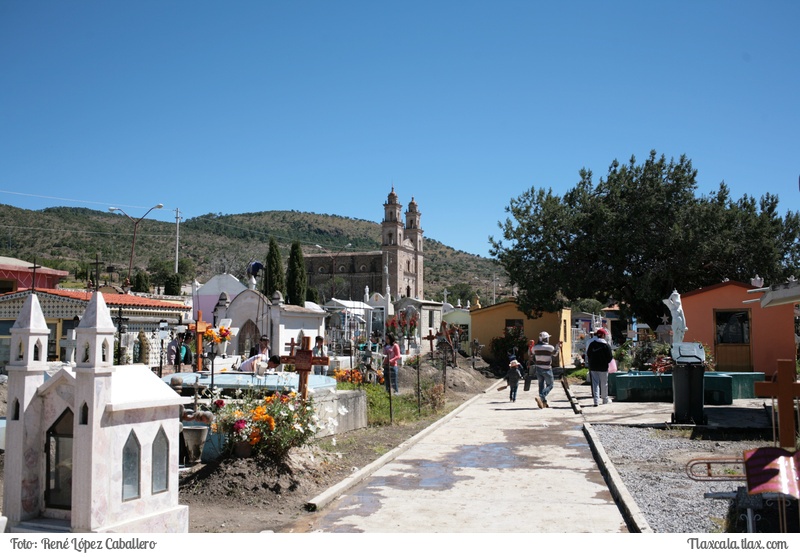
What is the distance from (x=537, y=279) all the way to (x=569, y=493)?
23911mm

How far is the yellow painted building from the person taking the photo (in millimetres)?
35406

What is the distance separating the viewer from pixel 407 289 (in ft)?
367

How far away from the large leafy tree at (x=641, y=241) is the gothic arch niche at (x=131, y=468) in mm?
27253

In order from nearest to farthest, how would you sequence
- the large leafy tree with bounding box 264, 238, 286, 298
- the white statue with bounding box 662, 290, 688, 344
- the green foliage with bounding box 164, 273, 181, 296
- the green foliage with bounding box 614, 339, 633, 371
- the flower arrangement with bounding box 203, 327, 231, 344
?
the flower arrangement with bounding box 203, 327, 231, 344
the white statue with bounding box 662, 290, 688, 344
the green foliage with bounding box 614, 339, 633, 371
the green foliage with bounding box 164, 273, 181, 296
the large leafy tree with bounding box 264, 238, 286, 298

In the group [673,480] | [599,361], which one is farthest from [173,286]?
[673,480]

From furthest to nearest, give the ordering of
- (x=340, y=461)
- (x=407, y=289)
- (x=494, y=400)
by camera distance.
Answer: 1. (x=407, y=289)
2. (x=494, y=400)
3. (x=340, y=461)

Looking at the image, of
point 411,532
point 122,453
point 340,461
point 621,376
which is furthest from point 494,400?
point 122,453

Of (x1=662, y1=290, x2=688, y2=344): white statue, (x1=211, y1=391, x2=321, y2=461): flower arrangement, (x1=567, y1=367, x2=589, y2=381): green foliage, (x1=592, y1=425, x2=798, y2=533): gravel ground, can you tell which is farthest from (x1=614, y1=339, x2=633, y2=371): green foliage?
(x1=211, y1=391, x2=321, y2=461): flower arrangement

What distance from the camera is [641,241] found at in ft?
98.9

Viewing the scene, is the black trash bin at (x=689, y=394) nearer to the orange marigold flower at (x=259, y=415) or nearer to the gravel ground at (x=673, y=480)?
the gravel ground at (x=673, y=480)

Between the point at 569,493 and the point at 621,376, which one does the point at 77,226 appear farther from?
the point at 569,493

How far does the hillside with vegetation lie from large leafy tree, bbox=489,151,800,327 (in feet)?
42.4

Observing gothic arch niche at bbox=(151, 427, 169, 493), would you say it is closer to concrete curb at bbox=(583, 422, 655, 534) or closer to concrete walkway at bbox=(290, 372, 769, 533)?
concrete walkway at bbox=(290, 372, 769, 533)

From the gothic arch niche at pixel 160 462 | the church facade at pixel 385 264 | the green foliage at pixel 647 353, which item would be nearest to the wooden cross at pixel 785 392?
the gothic arch niche at pixel 160 462
